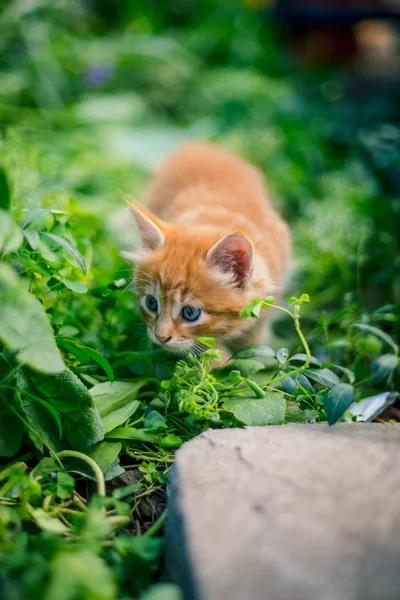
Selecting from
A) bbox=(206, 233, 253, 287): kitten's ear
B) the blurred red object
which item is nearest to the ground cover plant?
bbox=(206, 233, 253, 287): kitten's ear

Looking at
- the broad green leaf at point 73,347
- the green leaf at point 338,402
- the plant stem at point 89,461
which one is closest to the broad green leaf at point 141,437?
the plant stem at point 89,461

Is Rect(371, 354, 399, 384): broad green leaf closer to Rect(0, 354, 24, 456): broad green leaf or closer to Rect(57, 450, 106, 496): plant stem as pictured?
Rect(57, 450, 106, 496): plant stem

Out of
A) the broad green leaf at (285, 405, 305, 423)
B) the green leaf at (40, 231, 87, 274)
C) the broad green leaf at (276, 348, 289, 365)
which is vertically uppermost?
the green leaf at (40, 231, 87, 274)

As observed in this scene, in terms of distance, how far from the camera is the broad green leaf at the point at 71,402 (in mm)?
1710

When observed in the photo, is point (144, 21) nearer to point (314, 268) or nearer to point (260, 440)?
point (314, 268)

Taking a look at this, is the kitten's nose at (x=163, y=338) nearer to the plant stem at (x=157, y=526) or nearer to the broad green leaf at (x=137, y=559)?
the plant stem at (x=157, y=526)

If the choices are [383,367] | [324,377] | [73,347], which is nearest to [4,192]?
[73,347]

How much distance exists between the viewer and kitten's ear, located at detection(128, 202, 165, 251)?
6.91 feet

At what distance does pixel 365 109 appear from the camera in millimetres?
4785

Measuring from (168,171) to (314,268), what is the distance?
3.08 feet

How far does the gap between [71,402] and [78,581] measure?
71 centimetres

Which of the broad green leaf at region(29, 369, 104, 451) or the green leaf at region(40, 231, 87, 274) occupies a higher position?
the green leaf at region(40, 231, 87, 274)

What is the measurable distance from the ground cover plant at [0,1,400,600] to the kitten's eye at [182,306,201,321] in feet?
0.64

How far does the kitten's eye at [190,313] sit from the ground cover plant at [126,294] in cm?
20
